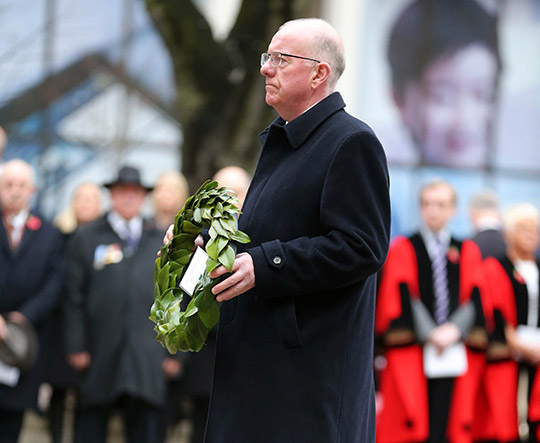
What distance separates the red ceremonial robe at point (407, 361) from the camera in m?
7.21

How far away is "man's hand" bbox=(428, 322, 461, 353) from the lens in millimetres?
7195

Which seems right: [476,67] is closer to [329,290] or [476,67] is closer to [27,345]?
[27,345]

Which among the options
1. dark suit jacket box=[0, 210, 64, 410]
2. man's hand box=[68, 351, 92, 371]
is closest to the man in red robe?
man's hand box=[68, 351, 92, 371]

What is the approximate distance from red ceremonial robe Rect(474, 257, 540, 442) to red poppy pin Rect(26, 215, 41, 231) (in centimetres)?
350

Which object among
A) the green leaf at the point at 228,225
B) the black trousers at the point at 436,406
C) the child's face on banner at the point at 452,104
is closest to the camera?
the green leaf at the point at 228,225

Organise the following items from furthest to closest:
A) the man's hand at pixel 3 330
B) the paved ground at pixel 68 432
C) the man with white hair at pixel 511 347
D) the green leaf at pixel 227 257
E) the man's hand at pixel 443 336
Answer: the paved ground at pixel 68 432, the man with white hair at pixel 511 347, the man's hand at pixel 443 336, the man's hand at pixel 3 330, the green leaf at pixel 227 257

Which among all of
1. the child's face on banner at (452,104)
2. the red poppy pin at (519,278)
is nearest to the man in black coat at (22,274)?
the red poppy pin at (519,278)

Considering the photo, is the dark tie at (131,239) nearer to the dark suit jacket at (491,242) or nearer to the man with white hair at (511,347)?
the man with white hair at (511,347)

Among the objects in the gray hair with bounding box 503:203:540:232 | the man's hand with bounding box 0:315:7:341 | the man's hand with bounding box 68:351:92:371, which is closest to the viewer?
the man's hand with bounding box 0:315:7:341

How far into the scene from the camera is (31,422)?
10211 millimetres

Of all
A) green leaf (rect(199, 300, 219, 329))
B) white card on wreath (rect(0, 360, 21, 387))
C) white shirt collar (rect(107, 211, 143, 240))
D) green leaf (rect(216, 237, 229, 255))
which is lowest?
white card on wreath (rect(0, 360, 21, 387))

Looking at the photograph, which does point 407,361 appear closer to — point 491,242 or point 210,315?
point 491,242

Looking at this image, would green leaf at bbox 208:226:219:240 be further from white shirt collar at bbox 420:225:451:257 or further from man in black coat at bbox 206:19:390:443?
white shirt collar at bbox 420:225:451:257

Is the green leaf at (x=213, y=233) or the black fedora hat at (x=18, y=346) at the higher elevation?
the green leaf at (x=213, y=233)
